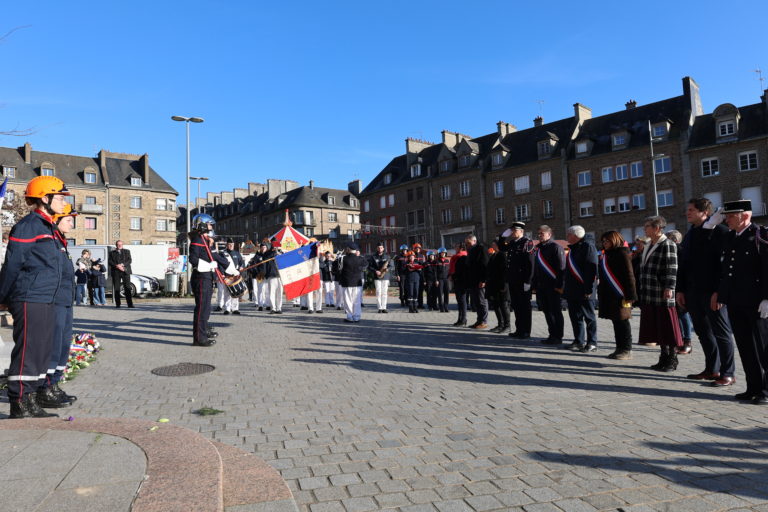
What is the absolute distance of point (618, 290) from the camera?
7.64 metres

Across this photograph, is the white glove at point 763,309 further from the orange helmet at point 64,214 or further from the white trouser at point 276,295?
the white trouser at point 276,295

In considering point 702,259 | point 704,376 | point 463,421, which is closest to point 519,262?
point 702,259

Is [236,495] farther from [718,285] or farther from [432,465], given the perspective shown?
[718,285]

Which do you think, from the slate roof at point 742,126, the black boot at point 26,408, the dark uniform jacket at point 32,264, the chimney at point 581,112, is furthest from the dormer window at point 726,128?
the black boot at point 26,408

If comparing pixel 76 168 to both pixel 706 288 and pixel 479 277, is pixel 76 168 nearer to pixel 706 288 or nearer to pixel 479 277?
pixel 479 277

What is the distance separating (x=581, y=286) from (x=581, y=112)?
4800cm


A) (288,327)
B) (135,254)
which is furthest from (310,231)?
(288,327)

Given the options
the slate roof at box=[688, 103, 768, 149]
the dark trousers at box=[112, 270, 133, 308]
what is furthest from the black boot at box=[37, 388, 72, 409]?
the slate roof at box=[688, 103, 768, 149]

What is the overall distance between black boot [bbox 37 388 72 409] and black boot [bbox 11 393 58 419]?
0.99ft

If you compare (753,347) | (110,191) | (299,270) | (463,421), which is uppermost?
(110,191)

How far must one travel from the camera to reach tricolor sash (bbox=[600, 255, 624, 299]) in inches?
300

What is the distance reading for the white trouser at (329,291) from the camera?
728 inches

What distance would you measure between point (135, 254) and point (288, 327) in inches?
999

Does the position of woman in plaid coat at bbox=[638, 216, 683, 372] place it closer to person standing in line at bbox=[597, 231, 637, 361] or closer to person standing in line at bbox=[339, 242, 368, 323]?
person standing in line at bbox=[597, 231, 637, 361]
